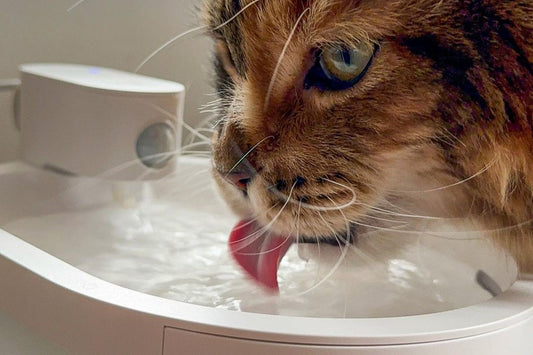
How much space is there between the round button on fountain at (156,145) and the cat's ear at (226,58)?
0.26 m

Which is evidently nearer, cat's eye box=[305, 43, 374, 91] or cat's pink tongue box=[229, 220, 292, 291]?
cat's eye box=[305, 43, 374, 91]

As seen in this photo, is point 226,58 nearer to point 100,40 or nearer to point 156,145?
point 156,145

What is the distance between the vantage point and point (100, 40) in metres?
1.25

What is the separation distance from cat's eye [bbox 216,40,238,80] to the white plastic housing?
229 mm

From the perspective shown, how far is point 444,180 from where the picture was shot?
0.64 meters

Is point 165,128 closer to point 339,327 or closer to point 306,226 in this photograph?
point 306,226

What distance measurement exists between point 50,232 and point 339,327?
0.56 metres

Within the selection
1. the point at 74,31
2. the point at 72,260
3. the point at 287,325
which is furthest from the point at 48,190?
the point at 287,325

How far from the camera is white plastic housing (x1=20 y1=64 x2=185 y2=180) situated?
98cm

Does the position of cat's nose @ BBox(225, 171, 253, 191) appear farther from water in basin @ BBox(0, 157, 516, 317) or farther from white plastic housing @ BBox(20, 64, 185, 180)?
white plastic housing @ BBox(20, 64, 185, 180)

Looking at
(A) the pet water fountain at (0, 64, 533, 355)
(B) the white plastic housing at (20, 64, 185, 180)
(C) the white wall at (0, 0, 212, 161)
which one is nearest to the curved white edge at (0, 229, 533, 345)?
(A) the pet water fountain at (0, 64, 533, 355)

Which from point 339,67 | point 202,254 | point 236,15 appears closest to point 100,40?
point 202,254

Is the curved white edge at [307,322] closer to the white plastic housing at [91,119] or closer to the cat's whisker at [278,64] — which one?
the cat's whisker at [278,64]

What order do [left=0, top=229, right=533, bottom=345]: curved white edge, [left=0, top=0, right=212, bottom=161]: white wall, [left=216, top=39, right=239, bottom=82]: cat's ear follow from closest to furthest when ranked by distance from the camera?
1. [left=0, top=229, right=533, bottom=345]: curved white edge
2. [left=216, top=39, right=239, bottom=82]: cat's ear
3. [left=0, top=0, right=212, bottom=161]: white wall
